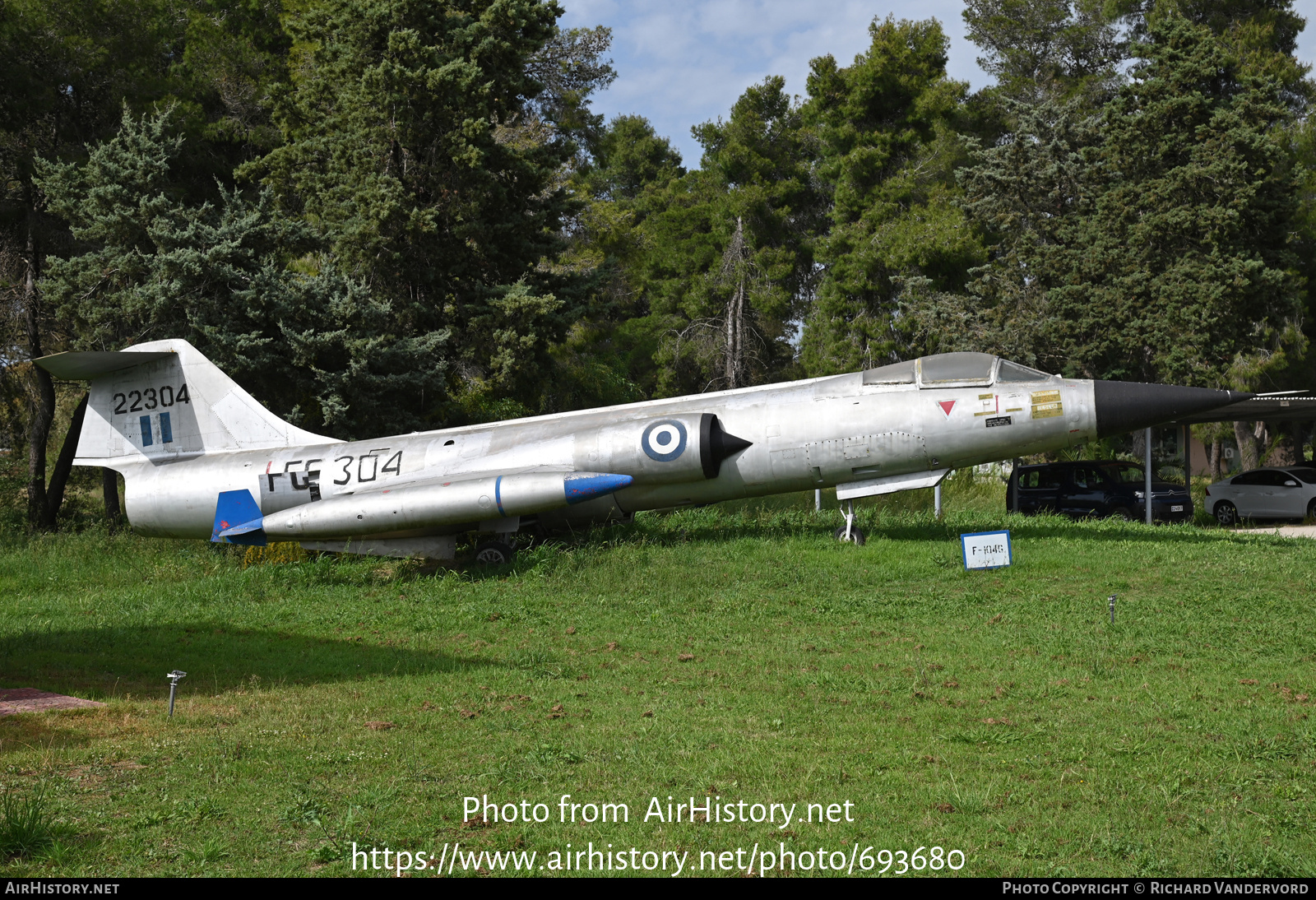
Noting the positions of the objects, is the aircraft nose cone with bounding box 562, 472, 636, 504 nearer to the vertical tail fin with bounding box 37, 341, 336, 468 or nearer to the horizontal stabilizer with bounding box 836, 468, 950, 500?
the horizontal stabilizer with bounding box 836, 468, 950, 500

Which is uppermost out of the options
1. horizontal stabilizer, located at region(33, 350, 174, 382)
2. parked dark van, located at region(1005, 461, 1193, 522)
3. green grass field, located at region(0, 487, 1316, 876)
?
horizontal stabilizer, located at region(33, 350, 174, 382)

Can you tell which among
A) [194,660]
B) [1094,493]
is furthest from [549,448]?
[1094,493]

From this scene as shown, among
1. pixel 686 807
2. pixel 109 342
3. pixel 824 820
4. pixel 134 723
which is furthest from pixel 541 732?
pixel 109 342

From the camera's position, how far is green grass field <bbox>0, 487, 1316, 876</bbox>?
205 inches

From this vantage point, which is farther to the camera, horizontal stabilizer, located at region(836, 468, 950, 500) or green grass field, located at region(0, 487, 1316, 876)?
horizontal stabilizer, located at region(836, 468, 950, 500)

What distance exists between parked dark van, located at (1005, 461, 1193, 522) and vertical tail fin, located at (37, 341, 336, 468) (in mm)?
15687

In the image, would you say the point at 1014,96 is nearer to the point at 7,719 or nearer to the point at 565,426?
the point at 565,426

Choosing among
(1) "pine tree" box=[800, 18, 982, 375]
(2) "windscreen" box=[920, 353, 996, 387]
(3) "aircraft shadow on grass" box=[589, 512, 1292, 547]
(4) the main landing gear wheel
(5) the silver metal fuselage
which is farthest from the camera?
(1) "pine tree" box=[800, 18, 982, 375]

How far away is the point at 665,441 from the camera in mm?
15586

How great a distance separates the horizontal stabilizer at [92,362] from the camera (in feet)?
53.9

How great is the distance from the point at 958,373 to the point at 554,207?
44.7 feet

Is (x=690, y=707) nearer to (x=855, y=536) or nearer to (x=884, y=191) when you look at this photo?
(x=855, y=536)

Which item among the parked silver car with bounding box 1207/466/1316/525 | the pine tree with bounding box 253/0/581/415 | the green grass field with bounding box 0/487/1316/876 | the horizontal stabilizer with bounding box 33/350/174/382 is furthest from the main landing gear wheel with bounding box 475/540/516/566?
the parked silver car with bounding box 1207/466/1316/525

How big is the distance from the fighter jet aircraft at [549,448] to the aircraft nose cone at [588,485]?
26 millimetres
